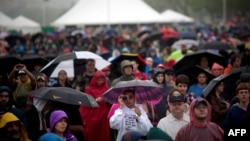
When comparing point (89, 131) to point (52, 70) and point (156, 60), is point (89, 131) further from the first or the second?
point (156, 60)

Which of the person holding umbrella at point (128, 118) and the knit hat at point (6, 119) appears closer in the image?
the knit hat at point (6, 119)

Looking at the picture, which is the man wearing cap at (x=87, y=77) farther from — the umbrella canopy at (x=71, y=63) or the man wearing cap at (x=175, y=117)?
the man wearing cap at (x=175, y=117)

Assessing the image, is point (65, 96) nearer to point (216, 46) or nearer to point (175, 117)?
point (175, 117)

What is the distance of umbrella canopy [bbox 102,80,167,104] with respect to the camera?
11.0 meters

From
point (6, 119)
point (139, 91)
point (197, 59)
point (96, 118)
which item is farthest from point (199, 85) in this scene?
point (6, 119)

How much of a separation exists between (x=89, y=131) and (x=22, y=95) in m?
1.28

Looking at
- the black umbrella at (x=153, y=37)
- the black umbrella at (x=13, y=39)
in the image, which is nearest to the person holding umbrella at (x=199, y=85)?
the black umbrella at (x=153, y=37)

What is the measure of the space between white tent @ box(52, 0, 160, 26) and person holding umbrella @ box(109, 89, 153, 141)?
104 feet

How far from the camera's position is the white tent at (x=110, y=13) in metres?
42.5

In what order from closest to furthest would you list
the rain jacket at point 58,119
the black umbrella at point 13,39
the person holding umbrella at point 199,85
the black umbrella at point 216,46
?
the rain jacket at point 58,119 < the person holding umbrella at point 199,85 < the black umbrella at point 216,46 < the black umbrella at point 13,39

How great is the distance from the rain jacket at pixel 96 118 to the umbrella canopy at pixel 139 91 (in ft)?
5.27

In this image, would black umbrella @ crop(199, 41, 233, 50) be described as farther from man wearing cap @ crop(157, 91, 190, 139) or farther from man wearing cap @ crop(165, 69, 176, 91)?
man wearing cap @ crop(157, 91, 190, 139)

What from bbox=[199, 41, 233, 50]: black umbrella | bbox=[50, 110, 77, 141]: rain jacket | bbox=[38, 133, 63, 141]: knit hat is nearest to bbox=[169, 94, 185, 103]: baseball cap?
bbox=[50, 110, 77, 141]: rain jacket

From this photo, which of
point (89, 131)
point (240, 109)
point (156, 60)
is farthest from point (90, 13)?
point (240, 109)
